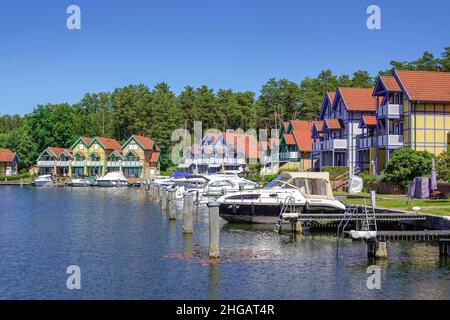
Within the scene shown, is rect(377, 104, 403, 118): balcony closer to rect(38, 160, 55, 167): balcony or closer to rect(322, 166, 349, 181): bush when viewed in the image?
rect(322, 166, 349, 181): bush

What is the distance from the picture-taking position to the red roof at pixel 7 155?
12419cm

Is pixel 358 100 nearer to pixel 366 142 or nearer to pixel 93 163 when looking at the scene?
pixel 366 142

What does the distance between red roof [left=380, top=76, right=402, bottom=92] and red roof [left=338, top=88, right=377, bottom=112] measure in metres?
9.43

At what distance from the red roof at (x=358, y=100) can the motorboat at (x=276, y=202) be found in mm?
34273

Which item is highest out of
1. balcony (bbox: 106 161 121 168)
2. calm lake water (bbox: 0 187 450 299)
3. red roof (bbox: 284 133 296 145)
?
red roof (bbox: 284 133 296 145)

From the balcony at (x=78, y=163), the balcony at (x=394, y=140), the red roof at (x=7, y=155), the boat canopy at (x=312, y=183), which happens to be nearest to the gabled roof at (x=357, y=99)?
the balcony at (x=394, y=140)

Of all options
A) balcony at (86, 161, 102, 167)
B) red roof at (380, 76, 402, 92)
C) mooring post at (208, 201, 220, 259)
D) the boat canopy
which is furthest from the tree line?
mooring post at (208, 201, 220, 259)

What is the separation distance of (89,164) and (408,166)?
83.9 metres

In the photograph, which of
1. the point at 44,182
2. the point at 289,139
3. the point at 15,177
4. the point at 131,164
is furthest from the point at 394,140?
the point at 15,177

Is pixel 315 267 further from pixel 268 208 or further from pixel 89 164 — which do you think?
pixel 89 164

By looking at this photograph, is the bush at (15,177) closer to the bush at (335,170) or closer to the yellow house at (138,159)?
the yellow house at (138,159)

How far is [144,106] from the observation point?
134 meters

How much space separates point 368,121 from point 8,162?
3324 inches

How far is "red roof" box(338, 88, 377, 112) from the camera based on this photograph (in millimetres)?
71812
